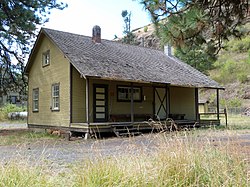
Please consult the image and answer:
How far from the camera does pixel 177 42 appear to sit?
7.02 m

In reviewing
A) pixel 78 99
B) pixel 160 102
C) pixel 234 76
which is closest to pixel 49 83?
pixel 78 99

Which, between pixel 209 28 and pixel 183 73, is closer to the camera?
pixel 209 28

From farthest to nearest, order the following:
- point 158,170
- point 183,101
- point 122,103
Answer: point 183,101
point 122,103
point 158,170

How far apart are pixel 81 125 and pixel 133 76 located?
3.51 m

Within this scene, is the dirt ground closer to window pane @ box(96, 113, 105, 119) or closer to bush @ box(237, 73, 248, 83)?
window pane @ box(96, 113, 105, 119)

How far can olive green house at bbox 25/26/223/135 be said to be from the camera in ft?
49.1

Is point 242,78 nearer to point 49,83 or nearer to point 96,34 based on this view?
point 96,34

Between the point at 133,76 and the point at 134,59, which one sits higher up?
the point at 134,59

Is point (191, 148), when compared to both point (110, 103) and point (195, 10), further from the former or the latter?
point (110, 103)

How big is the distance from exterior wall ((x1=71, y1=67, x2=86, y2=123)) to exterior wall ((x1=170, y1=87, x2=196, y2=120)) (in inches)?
250

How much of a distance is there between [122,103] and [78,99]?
8.71 ft

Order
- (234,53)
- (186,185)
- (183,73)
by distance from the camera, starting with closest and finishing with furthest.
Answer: (186,185)
(183,73)
(234,53)

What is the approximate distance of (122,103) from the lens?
1694 cm

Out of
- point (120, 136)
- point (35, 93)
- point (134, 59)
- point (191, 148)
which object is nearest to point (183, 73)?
point (134, 59)
